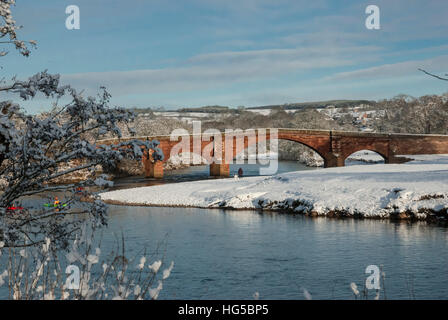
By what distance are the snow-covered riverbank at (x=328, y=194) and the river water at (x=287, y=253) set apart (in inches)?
77.8

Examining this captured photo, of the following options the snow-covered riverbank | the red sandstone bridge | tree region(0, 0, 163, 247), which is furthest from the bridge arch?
tree region(0, 0, 163, 247)

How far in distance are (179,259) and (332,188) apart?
779 inches

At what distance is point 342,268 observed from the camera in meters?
21.3

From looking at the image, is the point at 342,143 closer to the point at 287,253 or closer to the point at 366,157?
the point at 366,157

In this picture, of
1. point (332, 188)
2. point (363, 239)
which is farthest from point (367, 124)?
point (363, 239)

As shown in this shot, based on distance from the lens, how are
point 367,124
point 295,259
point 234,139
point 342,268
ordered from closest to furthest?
point 342,268 < point 295,259 < point 234,139 < point 367,124

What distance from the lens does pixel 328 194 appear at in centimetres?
3944

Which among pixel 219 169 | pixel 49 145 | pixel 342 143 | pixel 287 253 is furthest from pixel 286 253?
pixel 342 143

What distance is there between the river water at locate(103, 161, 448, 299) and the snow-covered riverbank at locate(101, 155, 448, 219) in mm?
1977

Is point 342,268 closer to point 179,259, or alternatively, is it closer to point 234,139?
point 179,259

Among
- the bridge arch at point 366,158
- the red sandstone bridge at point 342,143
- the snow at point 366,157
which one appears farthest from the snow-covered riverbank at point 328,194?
the snow at point 366,157

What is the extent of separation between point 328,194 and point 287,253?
15.7m

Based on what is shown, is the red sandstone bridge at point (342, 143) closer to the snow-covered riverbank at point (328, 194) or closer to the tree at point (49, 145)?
the snow-covered riverbank at point (328, 194)
